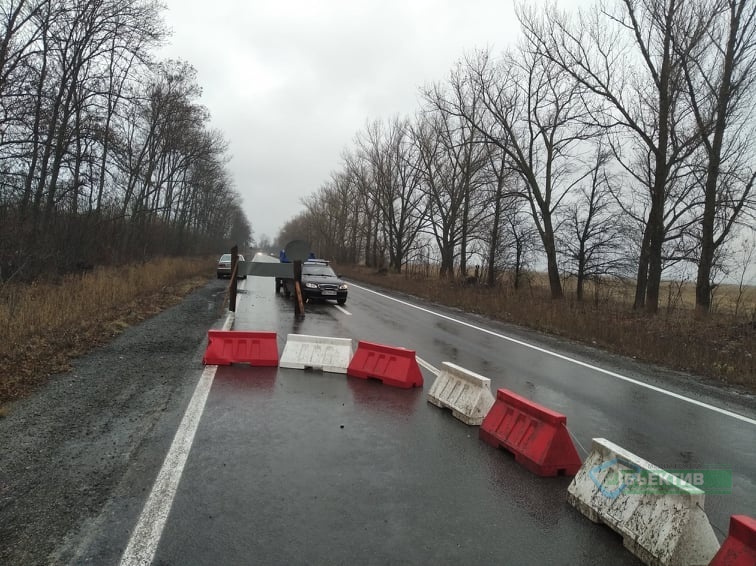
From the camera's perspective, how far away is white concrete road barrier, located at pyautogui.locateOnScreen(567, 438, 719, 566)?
293 cm

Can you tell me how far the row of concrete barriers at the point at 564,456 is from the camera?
2.93m

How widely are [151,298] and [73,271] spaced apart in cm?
714

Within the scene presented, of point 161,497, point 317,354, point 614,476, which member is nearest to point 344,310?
point 317,354

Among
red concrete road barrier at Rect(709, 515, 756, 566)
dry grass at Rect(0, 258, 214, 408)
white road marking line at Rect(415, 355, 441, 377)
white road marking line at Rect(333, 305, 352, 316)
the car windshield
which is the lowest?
dry grass at Rect(0, 258, 214, 408)

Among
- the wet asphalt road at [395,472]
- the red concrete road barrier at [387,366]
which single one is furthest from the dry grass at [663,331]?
the red concrete road barrier at [387,366]

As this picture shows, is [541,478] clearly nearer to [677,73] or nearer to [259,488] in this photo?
[259,488]

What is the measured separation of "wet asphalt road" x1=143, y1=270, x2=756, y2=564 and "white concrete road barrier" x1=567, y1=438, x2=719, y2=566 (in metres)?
0.12

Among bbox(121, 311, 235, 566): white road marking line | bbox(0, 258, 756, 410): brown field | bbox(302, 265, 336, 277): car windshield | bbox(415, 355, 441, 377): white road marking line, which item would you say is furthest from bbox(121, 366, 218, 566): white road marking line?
bbox(302, 265, 336, 277): car windshield

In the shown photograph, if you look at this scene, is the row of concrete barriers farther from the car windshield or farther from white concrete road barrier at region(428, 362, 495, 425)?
the car windshield

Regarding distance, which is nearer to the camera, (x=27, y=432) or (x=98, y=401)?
(x=27, y=432)

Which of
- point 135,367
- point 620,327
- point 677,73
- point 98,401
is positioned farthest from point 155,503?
point 677,73

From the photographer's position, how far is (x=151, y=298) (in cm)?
1686

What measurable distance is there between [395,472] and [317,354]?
12.8 feet

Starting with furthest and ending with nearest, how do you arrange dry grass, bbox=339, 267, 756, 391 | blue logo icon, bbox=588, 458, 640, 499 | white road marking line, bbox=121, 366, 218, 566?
dry grass, bbox=339, 267, 756, 391
blue logo icon, bbox=588, 458, 640, 499
white road marking line, bbox=121, 366, 218, 566
